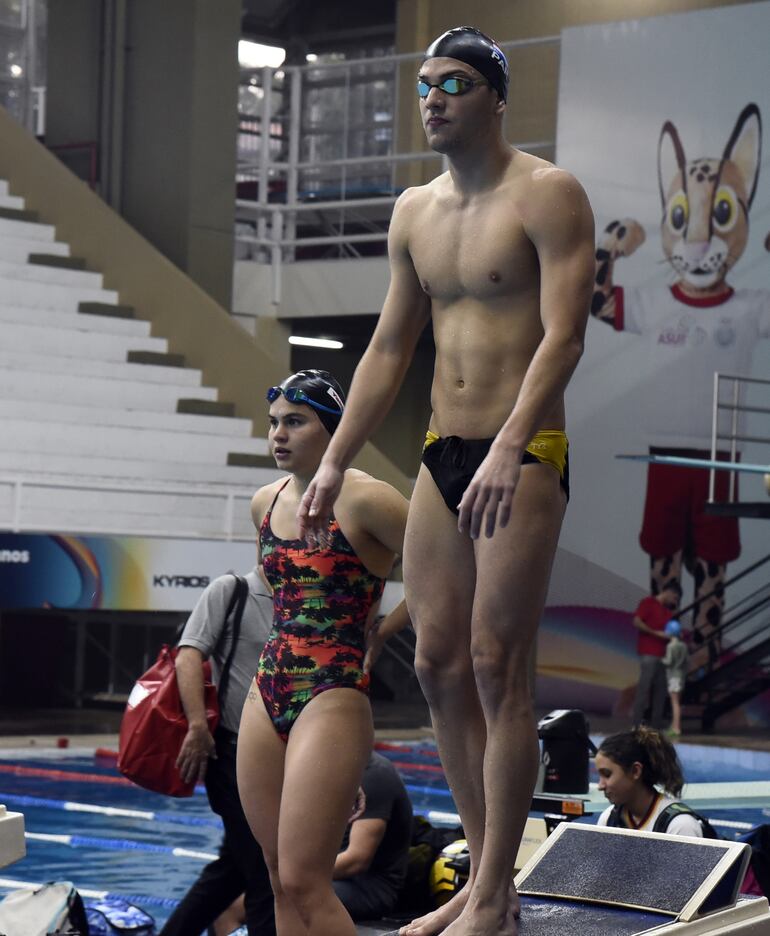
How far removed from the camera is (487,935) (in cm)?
279

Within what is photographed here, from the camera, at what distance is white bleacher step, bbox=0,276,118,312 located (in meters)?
15.0

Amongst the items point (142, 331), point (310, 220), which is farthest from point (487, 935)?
point (310, 220)

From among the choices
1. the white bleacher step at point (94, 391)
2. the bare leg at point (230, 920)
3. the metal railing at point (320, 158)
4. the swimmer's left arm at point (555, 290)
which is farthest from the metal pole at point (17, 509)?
the swimmer's left arm at point (555, 290)

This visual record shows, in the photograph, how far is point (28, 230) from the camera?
52.9 ft

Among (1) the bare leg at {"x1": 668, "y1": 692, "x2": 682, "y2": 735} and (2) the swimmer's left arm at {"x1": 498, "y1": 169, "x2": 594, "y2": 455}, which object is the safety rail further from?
(2) the swimmer's left arm at {"x1": 498, "y1": 169, "x2": 594, "y2": 455}

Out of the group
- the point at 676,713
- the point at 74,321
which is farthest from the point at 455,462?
the point at 74,321

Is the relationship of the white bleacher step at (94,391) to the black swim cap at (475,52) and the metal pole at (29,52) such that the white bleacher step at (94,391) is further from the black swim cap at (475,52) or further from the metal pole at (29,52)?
the black swim cap at (475,52)

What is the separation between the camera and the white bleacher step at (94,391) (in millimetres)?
14016

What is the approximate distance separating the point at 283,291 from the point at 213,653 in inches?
539

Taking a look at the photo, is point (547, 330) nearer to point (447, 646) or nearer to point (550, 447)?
point (550, 447)

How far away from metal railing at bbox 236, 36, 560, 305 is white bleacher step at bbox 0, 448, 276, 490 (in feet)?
12.2

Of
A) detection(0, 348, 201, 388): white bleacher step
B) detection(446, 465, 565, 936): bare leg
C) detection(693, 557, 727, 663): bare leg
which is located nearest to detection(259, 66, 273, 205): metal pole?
detection(0, 348, 201, 388): white bleacher step

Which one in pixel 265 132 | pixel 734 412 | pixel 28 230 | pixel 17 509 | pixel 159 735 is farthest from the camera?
pixel 265 132

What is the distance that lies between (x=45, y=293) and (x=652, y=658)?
6.70 m
